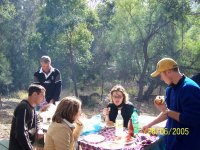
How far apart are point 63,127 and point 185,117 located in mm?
1069

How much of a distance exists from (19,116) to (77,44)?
32.0 ft

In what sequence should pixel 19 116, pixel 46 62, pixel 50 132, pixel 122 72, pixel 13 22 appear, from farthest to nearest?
pixel 13 22
pixel 122 72
pixel 46 62
pixel 19 116
pixel 50 132

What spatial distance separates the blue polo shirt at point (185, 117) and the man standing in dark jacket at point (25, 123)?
4.52 feet

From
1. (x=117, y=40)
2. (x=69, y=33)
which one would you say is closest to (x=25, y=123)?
(x=69, y=33)

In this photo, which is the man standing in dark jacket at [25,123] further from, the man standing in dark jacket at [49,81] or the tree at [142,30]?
the tree at [142,30]

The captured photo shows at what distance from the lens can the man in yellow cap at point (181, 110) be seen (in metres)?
2.59

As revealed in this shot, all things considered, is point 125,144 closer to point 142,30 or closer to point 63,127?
point 63,127

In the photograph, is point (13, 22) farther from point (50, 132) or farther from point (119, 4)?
point (50, 132)

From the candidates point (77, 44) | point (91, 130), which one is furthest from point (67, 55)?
point (91, 130)

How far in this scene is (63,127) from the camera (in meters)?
2.56

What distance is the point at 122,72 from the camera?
1477cm

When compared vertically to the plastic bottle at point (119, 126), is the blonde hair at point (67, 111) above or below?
above

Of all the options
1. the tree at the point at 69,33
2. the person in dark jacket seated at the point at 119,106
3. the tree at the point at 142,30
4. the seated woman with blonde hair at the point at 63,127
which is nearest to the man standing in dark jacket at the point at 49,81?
the person in dark jacket seated at the point at 119,106

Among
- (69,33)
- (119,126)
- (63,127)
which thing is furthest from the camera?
(69,33)
